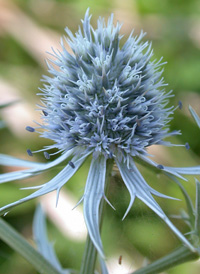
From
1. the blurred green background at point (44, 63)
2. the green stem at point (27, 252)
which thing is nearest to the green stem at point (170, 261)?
the green stem at point (27, 252)

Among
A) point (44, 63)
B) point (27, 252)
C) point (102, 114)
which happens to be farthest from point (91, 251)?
point (44, 63)

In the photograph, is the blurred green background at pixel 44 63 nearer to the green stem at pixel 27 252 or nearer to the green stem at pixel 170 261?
the green stem at pixel 27 252

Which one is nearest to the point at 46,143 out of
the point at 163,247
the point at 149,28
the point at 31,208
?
the point at 31,208

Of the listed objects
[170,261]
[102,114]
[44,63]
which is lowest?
[170,261]

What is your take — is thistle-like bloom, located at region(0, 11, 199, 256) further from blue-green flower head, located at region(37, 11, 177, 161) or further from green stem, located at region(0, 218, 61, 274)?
green stem, located at region(0, 218, 61, 274)

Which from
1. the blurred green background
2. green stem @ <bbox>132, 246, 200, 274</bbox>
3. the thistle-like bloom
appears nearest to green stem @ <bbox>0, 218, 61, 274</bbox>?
the thistle-like bloom

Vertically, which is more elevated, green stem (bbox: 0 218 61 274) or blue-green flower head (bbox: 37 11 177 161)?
blue-green flower head (bbox: 37 11 177 161)

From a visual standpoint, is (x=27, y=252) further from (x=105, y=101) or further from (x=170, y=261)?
(x=105, y=101)
